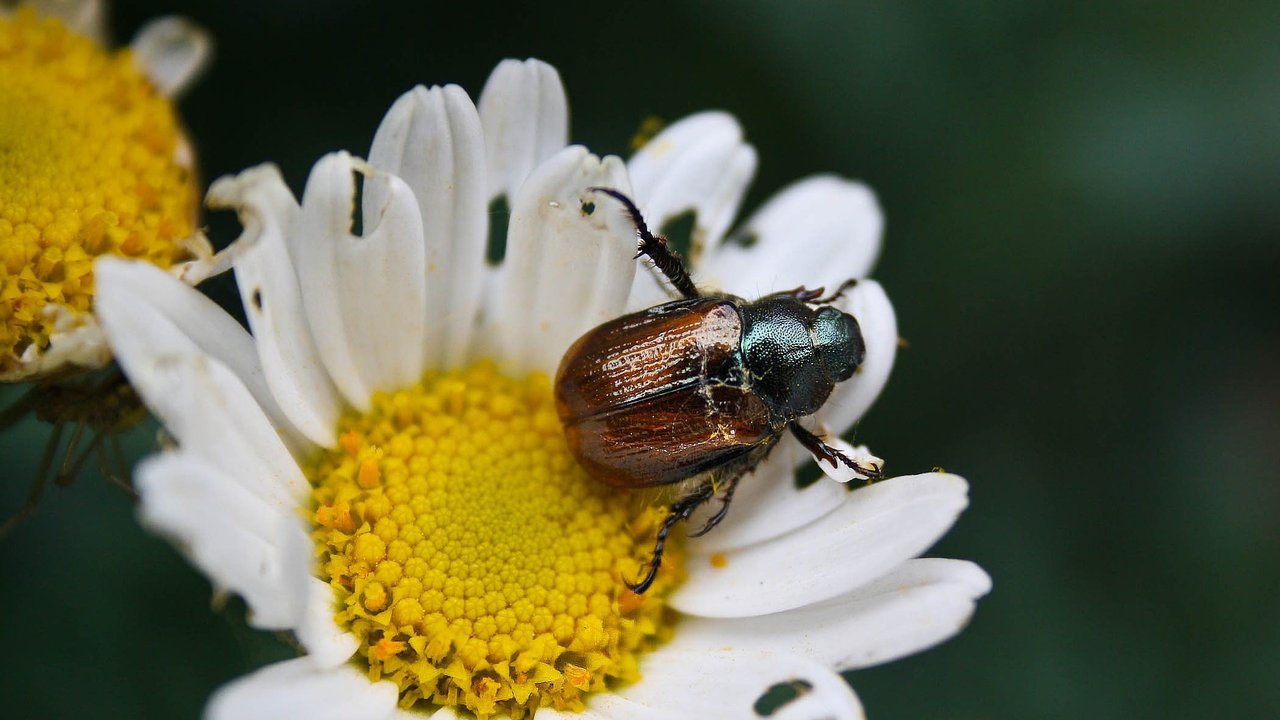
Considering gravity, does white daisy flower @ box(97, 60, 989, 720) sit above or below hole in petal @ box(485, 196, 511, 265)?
below

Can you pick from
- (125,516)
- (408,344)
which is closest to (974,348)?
(408,344)

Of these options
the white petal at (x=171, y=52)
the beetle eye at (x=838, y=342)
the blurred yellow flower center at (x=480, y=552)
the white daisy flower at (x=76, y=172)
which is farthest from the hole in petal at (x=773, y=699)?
the white petal at (x=171, y=52)

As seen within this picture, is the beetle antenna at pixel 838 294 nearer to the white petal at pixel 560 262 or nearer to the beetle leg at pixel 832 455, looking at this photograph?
the beetle leg at pixel 832 455

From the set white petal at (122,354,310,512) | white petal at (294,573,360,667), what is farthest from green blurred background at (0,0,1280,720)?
white petal at (294,573,360,667)

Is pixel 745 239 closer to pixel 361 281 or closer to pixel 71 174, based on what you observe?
pixel 361 281

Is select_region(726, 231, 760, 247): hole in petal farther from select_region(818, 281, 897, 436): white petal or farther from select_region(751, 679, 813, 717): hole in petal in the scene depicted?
select_region(751, 679, 813, 717): hole in petal

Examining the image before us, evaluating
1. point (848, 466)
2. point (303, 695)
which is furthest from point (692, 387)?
point (303, 695)

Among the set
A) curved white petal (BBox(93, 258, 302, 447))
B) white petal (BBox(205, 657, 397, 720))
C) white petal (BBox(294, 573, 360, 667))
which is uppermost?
curved white petal (BBox(93, 258, 302, 447))
